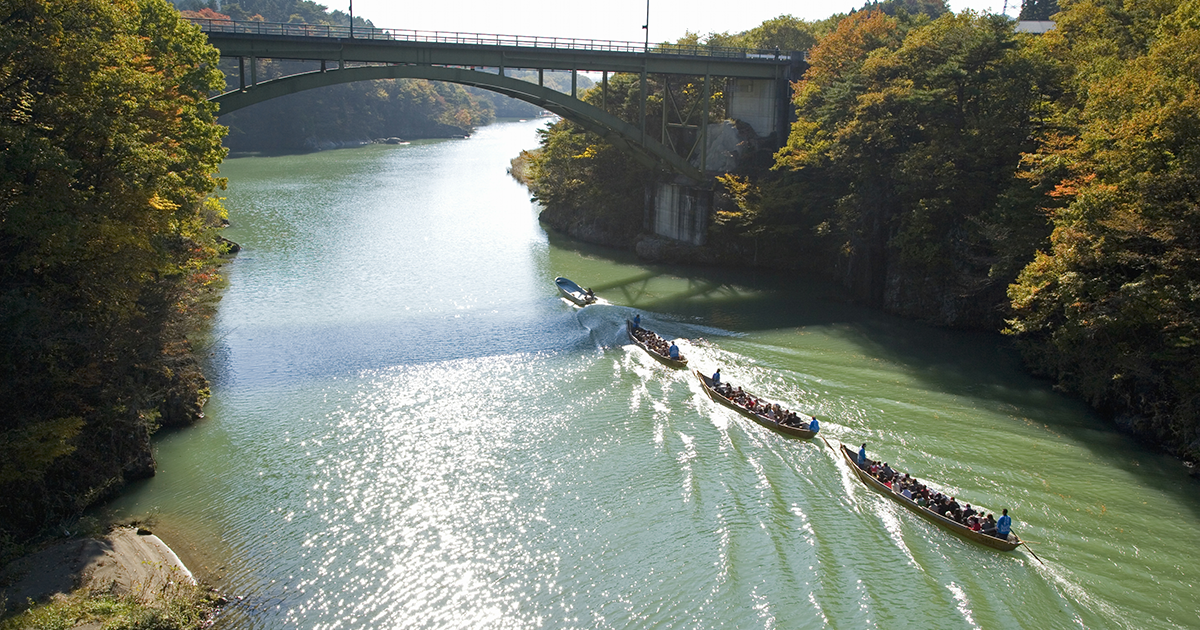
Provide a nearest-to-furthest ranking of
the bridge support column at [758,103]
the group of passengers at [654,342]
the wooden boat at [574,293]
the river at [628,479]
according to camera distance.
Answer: the river at [628,479] → the group of passengers at [654,342] → the wooden boat at [574,293] → the bridge support column at [758,103]

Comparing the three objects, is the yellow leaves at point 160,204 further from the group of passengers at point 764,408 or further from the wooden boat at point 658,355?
→ the group of passengers at point 764,408

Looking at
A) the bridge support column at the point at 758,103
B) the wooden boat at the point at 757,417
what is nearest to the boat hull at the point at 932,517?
the wooden boat at the point at 757,417

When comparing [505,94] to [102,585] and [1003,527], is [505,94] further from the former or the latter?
[1003,527]

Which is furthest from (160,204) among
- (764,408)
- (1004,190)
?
(1004,190)

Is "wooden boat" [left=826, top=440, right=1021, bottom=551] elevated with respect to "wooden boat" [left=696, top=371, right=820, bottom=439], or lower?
lower

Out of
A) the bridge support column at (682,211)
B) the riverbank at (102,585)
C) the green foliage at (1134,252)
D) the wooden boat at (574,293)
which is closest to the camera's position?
the riverbank at (102,585)

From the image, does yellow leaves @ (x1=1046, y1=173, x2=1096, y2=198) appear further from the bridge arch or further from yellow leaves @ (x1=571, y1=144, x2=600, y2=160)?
yellow leaves @ (x1=571, y1=144, x2=600, y2=160)

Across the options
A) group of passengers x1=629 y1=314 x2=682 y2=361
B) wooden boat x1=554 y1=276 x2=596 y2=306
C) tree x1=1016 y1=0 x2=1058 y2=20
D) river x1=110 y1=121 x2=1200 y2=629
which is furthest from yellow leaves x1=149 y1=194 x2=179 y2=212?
tree x1=1016 y1=0 x2=1058 y2=20

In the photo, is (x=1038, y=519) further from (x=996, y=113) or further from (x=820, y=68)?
(x=820, y=68)
